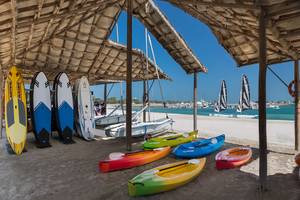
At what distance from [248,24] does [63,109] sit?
6.54 metres

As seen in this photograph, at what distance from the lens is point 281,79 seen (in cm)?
690

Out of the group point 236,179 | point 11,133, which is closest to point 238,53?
point 236,179

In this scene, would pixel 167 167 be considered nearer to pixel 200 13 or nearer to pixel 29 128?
pixel 200 13

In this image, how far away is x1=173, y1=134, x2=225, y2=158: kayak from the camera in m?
5.79

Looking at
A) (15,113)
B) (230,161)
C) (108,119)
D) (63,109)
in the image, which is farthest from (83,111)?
(230,161)

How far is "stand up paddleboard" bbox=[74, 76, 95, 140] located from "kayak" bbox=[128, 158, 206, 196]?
5273mm

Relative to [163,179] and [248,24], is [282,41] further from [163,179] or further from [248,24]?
[163,179]

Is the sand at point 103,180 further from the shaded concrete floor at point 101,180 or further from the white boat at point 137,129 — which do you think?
the white boat at point 137,129

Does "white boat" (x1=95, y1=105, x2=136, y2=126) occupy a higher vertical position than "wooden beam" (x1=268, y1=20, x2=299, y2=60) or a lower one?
lower

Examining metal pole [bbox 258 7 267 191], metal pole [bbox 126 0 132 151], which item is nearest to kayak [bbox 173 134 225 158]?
metal pole [bbox 126 0 132 151]

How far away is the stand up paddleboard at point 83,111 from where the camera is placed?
28.9ft

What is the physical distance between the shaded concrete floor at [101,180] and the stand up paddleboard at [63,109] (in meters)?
1.97

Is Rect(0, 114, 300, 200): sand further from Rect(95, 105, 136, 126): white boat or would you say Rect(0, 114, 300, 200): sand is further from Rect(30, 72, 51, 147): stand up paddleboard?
Rect(95, 105, 136, 126): white boat

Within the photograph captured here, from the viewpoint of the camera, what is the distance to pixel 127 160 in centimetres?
499
